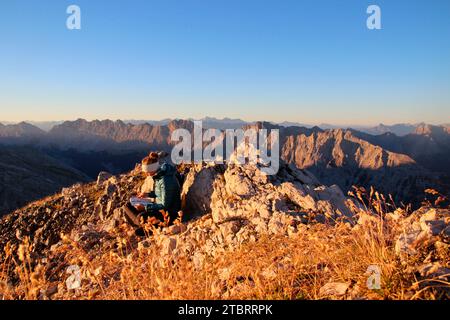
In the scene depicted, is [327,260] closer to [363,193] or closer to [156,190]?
[363,193]

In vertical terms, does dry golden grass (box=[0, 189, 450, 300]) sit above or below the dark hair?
below

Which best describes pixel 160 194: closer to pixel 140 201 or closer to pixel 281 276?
pixel 140 201

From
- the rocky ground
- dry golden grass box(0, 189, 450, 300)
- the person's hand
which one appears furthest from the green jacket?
dry golden grass box(0, 189, 450, 300)

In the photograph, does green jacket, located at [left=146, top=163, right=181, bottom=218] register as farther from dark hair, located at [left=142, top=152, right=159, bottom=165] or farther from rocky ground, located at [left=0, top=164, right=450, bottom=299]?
rocky ground, located at [left=0, top=164, right=450, bottom=299]

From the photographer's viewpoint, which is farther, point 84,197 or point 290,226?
point 84,197

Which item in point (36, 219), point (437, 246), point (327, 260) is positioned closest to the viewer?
point (437, 246)

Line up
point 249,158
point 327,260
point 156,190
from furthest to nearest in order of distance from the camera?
point 249,158 < point 156,190 < point 327,260

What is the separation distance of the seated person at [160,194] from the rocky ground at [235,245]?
2.26 ft

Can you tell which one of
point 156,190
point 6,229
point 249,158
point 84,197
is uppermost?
point 249,158

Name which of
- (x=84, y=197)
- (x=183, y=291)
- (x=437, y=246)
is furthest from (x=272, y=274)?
(x=84, y=197)

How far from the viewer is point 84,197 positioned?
17.2 metres

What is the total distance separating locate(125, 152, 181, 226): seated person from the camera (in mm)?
11070

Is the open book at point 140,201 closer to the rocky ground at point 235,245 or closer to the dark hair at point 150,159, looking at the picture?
the rocky ground at point 235,245

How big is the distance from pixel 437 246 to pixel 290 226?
4001 millimetres
